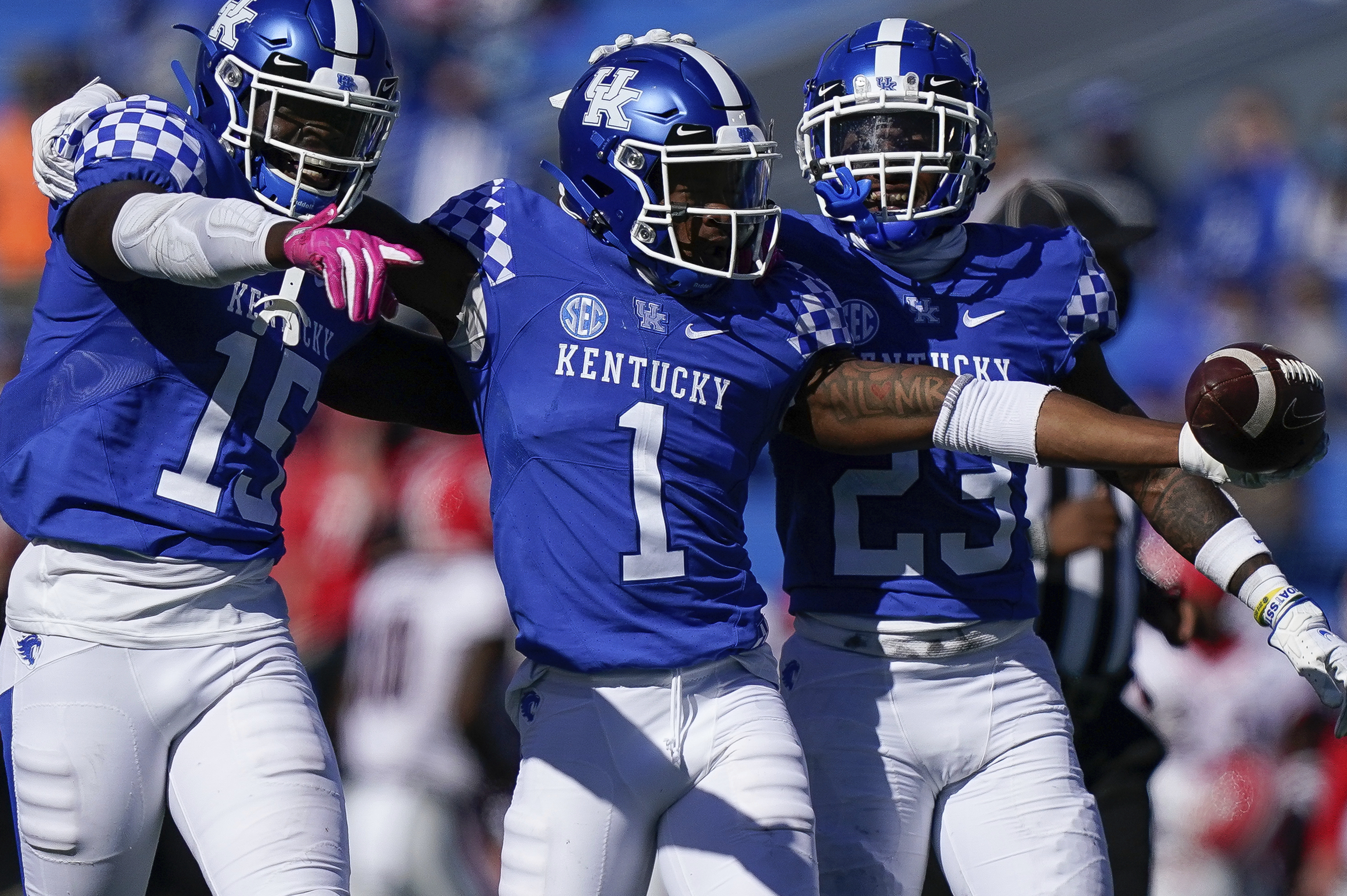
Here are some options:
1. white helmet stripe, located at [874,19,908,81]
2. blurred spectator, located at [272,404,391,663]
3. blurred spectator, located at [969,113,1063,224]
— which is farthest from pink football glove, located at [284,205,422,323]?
blurred spectator, located at [969,113,1063,224]

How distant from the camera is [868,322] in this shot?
9.60 ft

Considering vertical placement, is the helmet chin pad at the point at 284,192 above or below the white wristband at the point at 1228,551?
above

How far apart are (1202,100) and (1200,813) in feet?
15.6

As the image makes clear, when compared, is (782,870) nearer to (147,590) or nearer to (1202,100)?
(147,590)

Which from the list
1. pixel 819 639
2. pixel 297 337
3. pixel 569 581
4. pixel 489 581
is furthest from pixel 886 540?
pixel 489 581

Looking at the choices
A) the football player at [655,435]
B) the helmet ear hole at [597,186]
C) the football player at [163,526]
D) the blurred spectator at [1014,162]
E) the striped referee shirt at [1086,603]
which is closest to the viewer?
the football player at [163,526]

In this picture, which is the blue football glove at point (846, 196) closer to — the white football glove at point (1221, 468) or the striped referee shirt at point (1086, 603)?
the white football glove at point (1221, 468)

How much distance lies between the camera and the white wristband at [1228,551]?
2838 mm

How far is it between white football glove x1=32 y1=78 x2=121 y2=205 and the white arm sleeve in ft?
0.82

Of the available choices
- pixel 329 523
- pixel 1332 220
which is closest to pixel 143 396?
pixel 329 523

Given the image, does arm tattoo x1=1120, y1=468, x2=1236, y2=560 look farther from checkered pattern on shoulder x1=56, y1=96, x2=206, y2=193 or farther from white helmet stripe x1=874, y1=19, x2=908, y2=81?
checkered pattern on shoulder x1=56, y1=96, x2=206, y2=193

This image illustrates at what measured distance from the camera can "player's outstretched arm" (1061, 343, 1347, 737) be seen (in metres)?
2.66

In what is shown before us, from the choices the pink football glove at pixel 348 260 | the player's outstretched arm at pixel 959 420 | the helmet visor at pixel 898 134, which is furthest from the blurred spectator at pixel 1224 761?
the pink football glove at pixel 348 260

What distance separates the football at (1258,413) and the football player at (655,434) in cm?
10
